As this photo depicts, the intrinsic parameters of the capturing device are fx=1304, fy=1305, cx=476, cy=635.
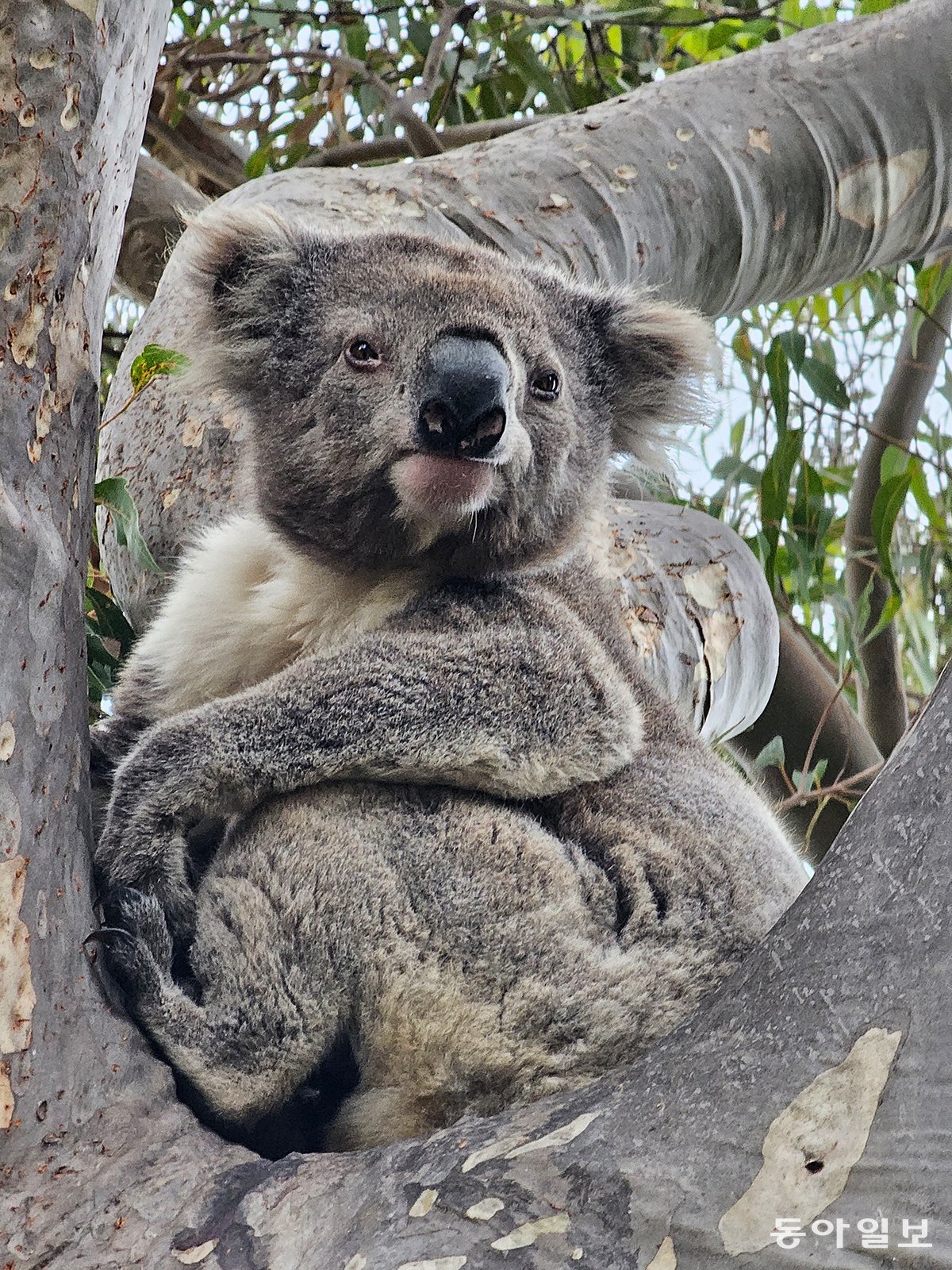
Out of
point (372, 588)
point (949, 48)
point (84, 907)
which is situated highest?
point (949, 48)

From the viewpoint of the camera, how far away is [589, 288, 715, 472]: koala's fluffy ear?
2875mm

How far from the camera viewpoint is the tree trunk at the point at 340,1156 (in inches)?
48.1

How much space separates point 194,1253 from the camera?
53.2 inches

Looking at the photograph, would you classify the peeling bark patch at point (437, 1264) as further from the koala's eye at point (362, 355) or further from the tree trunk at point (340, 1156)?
the koala's eye at point (362, 355)

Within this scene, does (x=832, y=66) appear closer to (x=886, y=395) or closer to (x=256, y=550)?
(x=886, y=395)

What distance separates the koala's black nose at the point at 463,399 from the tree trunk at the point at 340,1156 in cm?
64

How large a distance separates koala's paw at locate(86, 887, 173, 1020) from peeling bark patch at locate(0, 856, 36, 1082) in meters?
0.25

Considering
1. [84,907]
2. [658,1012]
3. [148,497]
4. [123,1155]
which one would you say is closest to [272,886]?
[84,907]

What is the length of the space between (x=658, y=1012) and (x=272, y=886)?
2.05ft

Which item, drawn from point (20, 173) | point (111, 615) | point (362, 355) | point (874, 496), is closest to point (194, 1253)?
point (20, 173)

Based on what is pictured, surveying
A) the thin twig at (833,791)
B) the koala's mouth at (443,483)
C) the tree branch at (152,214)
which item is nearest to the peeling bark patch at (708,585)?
the thin twig at (833,791)

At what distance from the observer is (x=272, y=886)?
190 centimetres

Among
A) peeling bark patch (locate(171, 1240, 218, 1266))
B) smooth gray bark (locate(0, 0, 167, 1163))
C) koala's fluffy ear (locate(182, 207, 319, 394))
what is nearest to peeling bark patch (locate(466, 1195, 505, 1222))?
peeling bark patch (locate(171, 1240, 218, 1266))

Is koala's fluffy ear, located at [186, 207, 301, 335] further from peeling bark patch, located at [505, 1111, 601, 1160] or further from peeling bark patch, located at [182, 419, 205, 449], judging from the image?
peeling bark patch, located at [505, 1111, 601, 1160]
